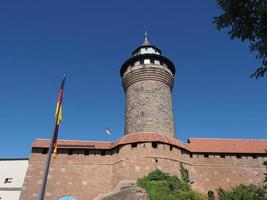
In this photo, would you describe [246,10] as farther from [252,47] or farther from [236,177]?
[236,177]

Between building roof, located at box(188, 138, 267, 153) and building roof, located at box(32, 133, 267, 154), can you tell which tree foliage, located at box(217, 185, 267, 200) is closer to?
A: building roof, located at box(32, 133, 267, 154)

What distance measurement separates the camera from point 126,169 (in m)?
21.9

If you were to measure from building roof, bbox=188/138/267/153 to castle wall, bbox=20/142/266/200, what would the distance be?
Answer: 0.60 metres

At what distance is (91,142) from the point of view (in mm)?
25219

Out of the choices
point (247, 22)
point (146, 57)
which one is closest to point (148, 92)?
point (146, 57)

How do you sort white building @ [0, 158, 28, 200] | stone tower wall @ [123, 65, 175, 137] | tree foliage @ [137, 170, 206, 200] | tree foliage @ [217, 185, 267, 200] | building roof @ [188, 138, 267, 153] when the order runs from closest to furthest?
tree foliage @ [217, 185, 267, 200]
tree foliage @ [137, 170, 206, 200]
white building @ [0, 158, 28, 200]
stone tower wall @ [123, 65, 175, 137]
building roof @ [188, 138, 267, 153]

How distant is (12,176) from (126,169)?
9393 millimetres

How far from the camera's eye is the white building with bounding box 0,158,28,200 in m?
22.5

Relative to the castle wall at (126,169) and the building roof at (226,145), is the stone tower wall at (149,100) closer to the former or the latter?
the castle wall at (126,169)

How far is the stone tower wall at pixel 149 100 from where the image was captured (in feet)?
80.6

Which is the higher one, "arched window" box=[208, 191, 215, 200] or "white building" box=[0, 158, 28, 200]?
"white building" box=[0, 158, 28, 200]

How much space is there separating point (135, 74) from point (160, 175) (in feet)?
33.4

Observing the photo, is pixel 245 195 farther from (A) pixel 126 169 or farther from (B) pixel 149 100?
(B) pixel 149 100

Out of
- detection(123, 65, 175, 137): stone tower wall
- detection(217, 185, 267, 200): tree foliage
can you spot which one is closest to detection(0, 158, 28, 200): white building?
detection(123, 65, 175, 137): stone tower wall
